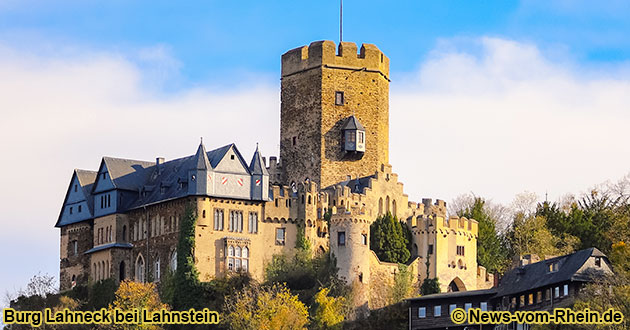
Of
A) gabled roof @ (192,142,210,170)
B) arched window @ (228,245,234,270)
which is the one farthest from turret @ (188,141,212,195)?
arched window @ (228,245,234,270)

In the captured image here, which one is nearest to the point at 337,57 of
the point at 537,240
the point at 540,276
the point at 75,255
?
the point at 537,240

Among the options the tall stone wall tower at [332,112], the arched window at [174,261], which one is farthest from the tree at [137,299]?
the tall stone wall tower at [332,112]

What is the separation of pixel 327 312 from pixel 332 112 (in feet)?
70.6

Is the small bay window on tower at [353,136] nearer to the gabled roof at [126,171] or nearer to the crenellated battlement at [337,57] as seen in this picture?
the crenellated battlement at [337,57]

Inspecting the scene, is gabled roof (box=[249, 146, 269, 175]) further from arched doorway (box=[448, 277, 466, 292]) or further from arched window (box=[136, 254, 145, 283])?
arched doorway (box=[448, 277, 466, 292])

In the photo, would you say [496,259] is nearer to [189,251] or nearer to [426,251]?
[426,251]

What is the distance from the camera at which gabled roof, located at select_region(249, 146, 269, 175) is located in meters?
108

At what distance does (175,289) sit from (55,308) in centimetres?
814

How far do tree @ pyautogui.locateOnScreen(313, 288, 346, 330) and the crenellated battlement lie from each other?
73.5 ft

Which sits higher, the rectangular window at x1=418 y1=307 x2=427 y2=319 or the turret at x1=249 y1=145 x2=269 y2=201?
the turret at x1=249 y1=145 x2=269 y2=201

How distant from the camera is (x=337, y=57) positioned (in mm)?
117688

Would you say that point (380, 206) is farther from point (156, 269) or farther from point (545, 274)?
point (545, 274)

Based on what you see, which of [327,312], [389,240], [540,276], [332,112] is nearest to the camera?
[540,276]

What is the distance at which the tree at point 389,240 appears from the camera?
349 feet
